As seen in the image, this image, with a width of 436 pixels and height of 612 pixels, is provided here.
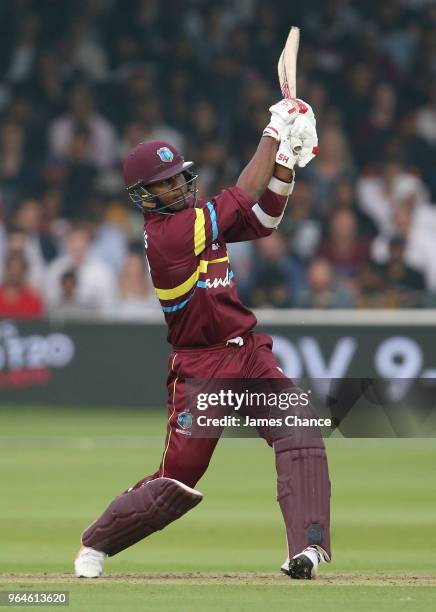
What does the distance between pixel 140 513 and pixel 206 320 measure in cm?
91

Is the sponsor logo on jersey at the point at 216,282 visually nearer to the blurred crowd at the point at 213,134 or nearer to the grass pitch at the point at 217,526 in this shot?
the grass pitch at the point at 217,526

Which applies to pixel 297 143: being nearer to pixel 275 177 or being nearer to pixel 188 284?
pixel 275 177

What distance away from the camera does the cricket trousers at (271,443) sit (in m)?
6.17

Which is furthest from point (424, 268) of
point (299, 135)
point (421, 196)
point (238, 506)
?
point (299, 135)

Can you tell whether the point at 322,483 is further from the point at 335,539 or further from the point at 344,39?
the point at 344,39

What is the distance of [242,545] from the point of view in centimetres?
770

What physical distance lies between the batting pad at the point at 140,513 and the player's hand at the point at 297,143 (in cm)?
150

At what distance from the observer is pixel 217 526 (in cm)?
833

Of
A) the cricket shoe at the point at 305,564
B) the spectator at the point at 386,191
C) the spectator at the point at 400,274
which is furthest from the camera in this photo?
the spectator at the point at 386,191

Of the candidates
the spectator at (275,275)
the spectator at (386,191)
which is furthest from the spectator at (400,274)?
the spectator at (386,191)

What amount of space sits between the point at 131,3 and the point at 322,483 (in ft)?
43.0

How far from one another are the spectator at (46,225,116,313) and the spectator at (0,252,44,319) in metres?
0.25

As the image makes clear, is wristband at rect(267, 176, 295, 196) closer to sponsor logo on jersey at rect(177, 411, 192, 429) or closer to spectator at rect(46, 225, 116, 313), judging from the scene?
sponsor logo on jersey at rect(177, 411, 192, 429)

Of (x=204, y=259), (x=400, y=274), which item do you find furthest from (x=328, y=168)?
(x=204, y=259)
